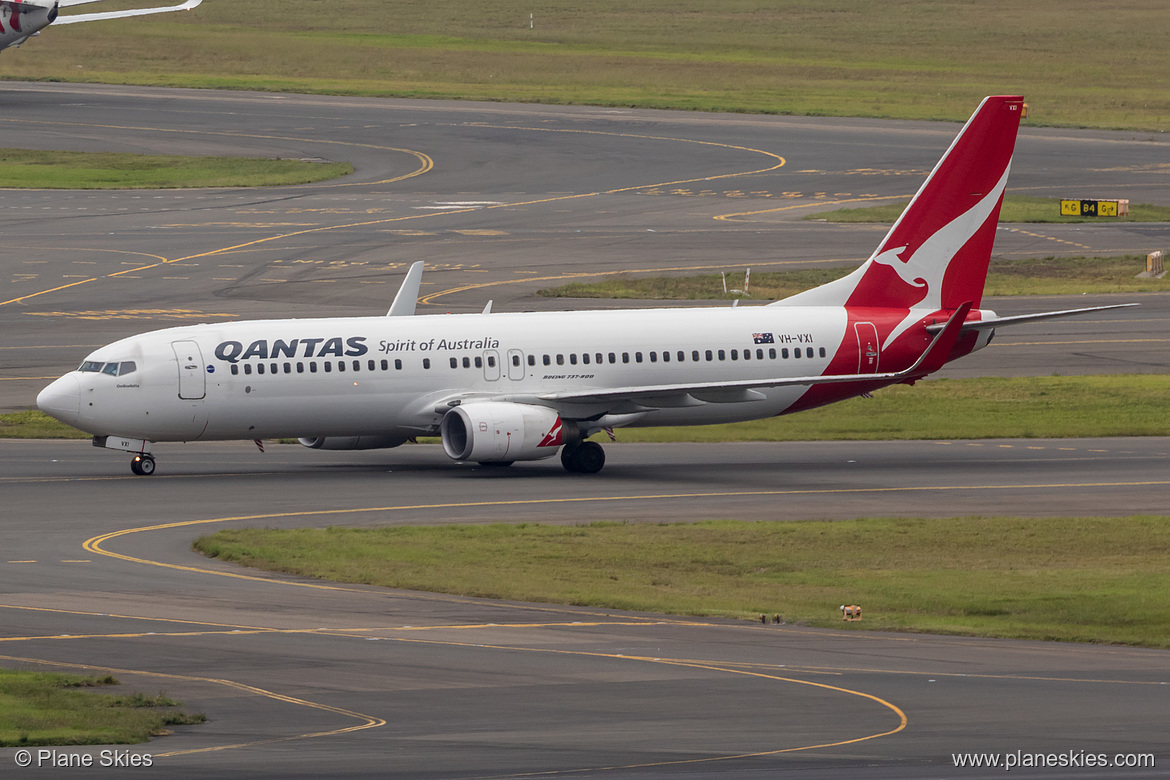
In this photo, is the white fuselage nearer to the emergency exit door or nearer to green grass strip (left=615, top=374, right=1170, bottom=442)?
the emergency exit door

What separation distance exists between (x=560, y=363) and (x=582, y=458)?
2.64 metres

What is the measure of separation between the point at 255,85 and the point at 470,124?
25888mm

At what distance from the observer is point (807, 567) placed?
36.4m

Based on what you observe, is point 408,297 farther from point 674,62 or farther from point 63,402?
point 674,62

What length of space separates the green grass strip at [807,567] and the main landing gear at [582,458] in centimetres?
887

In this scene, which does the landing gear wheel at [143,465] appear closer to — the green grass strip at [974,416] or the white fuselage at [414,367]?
the white fuselage at [414,367]

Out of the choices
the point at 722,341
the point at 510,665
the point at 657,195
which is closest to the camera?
the point at 510,665

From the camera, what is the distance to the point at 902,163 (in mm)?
109438

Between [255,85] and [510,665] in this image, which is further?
[255,85]

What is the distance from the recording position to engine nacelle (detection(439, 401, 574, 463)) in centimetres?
4769

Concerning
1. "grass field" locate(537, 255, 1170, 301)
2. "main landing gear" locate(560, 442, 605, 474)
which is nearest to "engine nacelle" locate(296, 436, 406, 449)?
"main landing gear" locate(560, 442, 605, 474)

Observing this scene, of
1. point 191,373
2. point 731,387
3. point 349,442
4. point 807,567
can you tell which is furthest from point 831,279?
point 807,567

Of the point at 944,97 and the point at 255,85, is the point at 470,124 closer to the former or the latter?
the point at 255,85

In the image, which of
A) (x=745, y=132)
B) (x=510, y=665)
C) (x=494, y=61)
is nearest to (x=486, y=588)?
(x=510, y=665)
